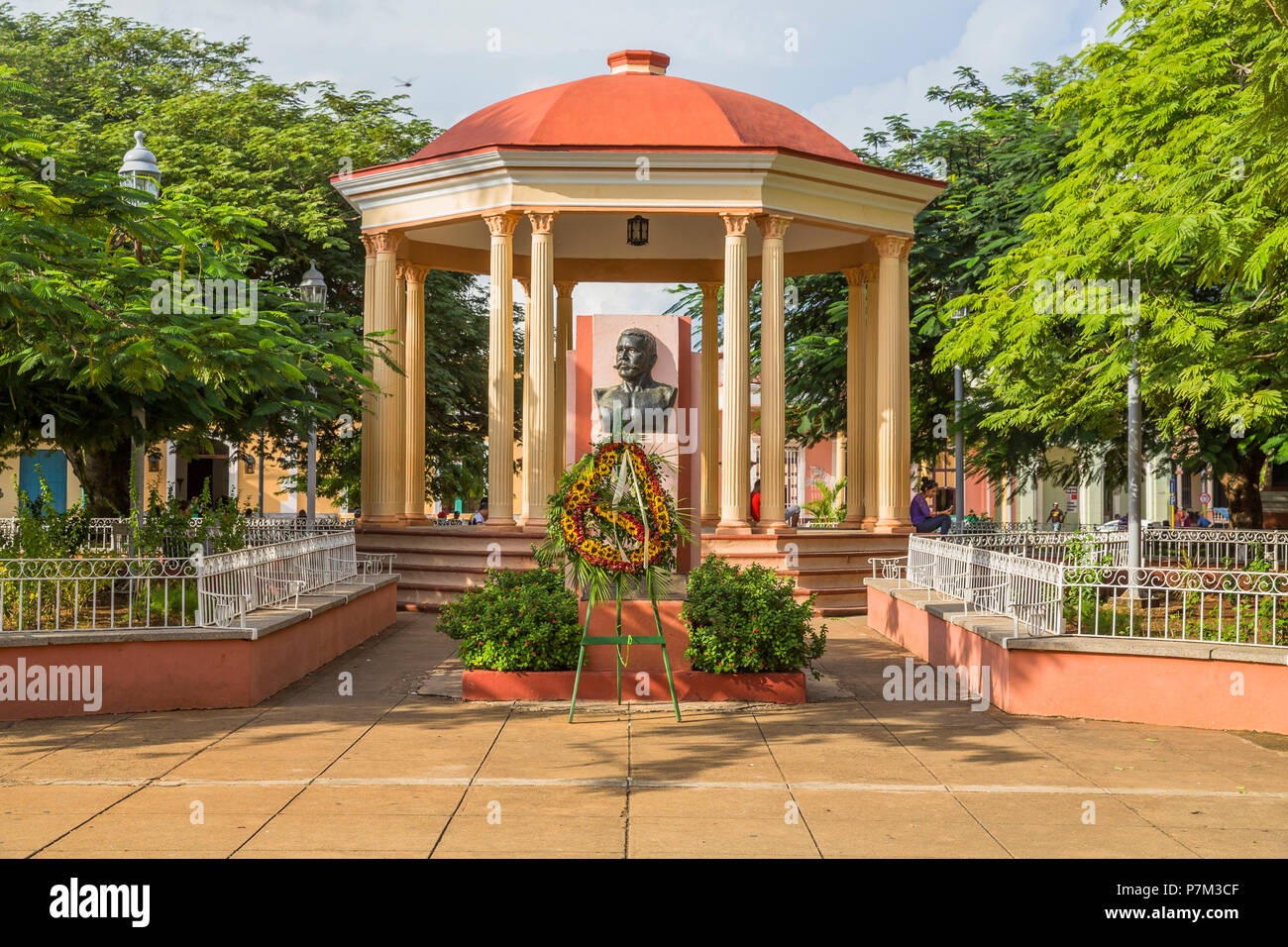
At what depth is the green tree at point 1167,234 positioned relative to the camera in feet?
37.9

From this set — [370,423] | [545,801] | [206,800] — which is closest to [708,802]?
[545,801]

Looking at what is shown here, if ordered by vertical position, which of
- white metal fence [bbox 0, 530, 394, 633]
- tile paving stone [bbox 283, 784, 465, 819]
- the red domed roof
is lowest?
tile paving stone [bbox 283, 784, 465, 819]

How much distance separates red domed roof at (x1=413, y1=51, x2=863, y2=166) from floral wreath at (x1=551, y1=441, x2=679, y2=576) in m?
11.2

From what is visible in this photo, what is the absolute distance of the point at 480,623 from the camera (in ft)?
41.7

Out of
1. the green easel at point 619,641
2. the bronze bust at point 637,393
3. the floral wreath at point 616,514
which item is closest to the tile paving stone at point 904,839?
the green easel at point 619,641

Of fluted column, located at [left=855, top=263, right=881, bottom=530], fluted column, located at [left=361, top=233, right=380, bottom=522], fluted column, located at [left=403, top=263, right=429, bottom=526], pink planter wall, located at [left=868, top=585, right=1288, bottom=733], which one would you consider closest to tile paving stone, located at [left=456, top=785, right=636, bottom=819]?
pink planter wall, located at [left=868, top=585, right=1288, bottom=733]

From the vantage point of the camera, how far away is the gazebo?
2250cm

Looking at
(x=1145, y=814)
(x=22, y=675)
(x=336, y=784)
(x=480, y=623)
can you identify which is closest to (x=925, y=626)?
(x=480, y=623)

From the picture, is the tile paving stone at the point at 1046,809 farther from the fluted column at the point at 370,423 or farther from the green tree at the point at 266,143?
the green tree at the point at 266,143

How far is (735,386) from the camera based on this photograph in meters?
22.5

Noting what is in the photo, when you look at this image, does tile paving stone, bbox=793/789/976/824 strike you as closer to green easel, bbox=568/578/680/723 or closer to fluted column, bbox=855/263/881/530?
green easel, bbox=568/578/680/723

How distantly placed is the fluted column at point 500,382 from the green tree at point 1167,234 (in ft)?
26.7

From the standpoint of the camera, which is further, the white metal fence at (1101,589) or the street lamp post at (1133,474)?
the street lamp post at (1133,474)

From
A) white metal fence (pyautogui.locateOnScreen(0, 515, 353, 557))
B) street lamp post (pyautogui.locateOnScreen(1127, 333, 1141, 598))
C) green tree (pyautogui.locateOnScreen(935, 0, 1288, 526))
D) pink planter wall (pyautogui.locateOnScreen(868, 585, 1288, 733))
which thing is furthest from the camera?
street lamp post (pyautogui.locateOnScreen(1127, 333, 1141, 598))
